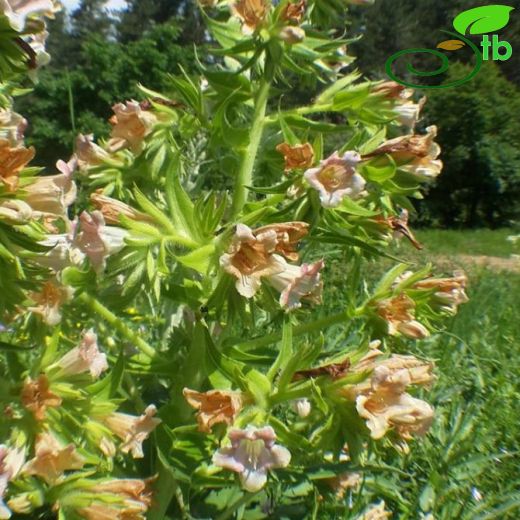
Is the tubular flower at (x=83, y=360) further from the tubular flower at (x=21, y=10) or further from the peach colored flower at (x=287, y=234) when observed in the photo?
the tubular flower at (x=21, y=10)

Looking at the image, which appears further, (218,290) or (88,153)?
(88,153)

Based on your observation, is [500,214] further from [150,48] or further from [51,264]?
[51,264]

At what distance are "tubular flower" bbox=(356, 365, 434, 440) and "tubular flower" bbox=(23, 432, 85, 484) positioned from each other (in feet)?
1.58

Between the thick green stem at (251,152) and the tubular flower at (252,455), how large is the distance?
48cm

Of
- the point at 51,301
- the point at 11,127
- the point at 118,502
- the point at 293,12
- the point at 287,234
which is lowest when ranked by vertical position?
the point at 118,502

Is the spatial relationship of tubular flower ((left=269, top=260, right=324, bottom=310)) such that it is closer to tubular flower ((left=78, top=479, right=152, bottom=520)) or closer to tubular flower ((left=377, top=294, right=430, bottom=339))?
tubular flower ((left=377, top=294, right=430, bottom=339))

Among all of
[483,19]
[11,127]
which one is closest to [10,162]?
[11,127]

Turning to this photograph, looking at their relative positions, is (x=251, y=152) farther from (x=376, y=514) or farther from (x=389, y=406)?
(x=376, y=514)

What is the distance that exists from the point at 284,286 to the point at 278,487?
61 centimetres

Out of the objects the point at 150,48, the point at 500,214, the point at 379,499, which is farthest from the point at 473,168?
the point at 379,499

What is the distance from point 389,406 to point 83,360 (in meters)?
0.55

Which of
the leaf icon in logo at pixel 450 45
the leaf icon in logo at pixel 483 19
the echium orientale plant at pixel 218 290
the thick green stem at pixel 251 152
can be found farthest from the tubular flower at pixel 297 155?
the leaf icon in logo at pixel 483 19

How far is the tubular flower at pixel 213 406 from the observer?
1324 mm

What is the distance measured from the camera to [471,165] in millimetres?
23516
